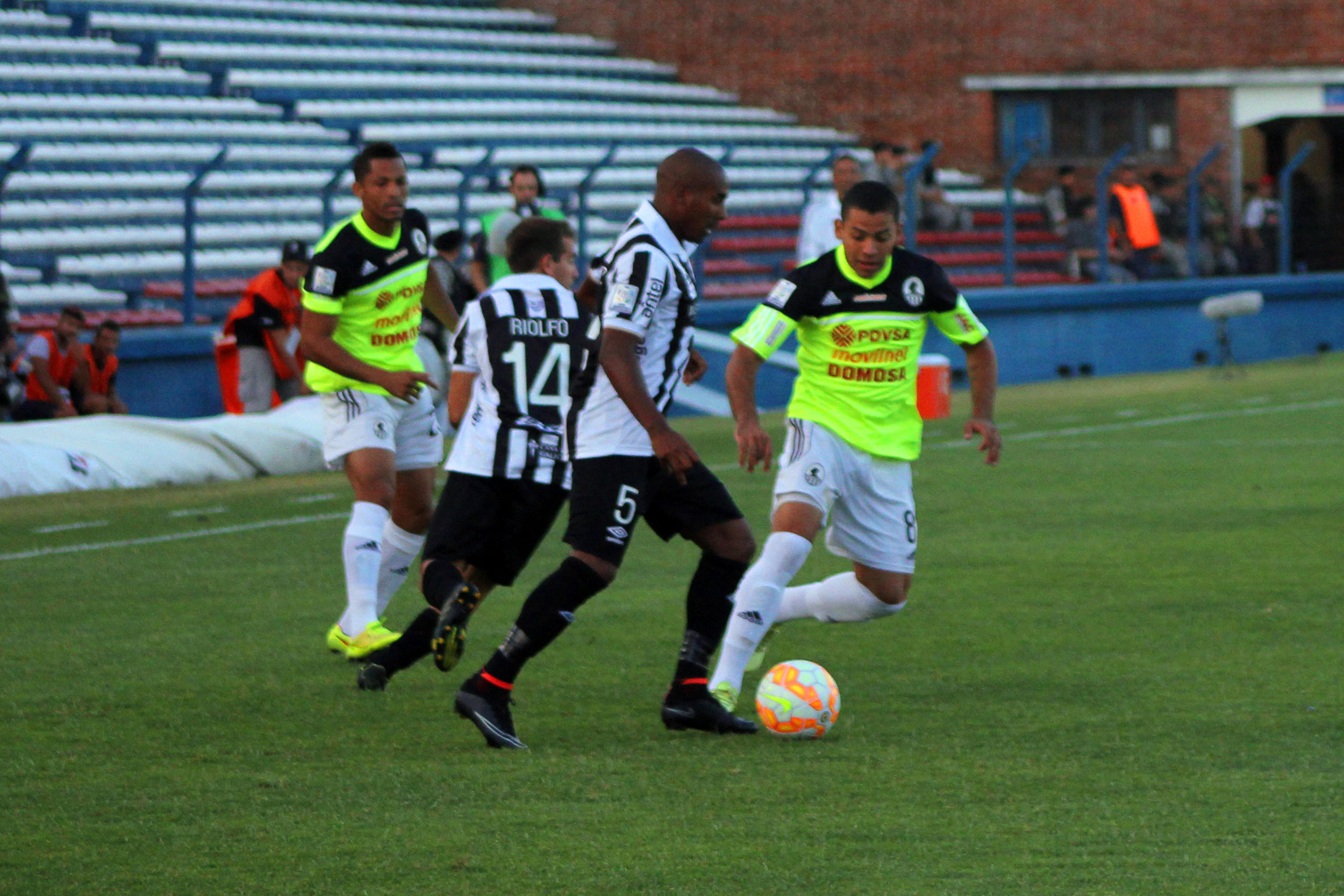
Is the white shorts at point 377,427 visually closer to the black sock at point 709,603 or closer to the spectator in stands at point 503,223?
the black sock at point 709,603

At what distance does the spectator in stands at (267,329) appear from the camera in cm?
1416

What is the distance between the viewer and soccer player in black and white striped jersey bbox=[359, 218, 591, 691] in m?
6.26

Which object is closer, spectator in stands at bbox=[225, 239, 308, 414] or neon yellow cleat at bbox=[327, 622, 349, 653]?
neon yellow cleat at bbox=[327, 622, 349, 653]

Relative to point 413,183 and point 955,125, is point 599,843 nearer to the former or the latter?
point 413,183

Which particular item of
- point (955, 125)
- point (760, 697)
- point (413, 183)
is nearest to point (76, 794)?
point (760, 697)

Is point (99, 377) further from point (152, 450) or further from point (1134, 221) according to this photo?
point (1134, 221)

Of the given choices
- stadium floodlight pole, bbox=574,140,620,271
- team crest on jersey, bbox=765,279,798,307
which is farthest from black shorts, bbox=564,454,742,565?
stadium floodlight pole, bbox=574,140,620,271

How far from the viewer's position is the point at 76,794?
16.4 ft

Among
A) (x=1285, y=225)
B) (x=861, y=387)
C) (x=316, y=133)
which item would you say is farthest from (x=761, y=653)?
Result: (x=1285, y=225)

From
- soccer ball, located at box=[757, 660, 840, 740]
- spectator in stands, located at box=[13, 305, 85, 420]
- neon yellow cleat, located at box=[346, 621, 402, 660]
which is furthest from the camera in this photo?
spectator in stands, located at box=[13, 305, 85, 420]

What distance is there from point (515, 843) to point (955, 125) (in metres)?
25.3

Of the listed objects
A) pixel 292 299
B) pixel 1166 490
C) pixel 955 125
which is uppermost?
pixel 955 125

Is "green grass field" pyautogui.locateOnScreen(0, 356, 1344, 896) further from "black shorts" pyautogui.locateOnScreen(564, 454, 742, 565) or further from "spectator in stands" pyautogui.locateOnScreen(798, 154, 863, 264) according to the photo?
→ "spectator in stands" pyautogui.locateOnScreen(798, 154, 863, 264)

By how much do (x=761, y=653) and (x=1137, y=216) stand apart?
17394mm
